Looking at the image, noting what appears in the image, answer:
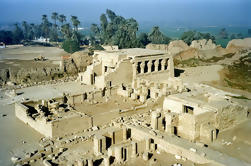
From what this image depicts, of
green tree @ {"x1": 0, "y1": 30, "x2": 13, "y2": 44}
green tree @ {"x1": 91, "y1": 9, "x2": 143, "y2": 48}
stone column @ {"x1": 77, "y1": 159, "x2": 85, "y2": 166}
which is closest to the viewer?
stone column @ {"x1": 77, "y1": 159, "x2": 85, "y2": 166}

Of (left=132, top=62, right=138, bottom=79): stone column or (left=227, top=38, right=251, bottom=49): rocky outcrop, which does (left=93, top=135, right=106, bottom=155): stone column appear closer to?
(left=132, top=62, right=138, bottom=79): stone column

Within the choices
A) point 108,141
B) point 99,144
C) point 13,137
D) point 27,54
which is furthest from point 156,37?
point 99,144

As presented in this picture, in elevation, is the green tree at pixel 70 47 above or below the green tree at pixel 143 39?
below

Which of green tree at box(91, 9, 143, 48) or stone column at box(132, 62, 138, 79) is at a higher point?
green tree at box(91, 9, 143, 48)

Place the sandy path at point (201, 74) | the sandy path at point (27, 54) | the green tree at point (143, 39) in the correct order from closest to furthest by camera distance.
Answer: the sandy path at point (201, 74)
the sandy path at point (27, 54)
the green tree at point (143, 39)

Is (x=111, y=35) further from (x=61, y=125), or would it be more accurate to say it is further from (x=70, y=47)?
(x=61, y=125)

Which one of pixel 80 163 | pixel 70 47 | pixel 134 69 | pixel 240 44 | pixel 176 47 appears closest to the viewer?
pixel 80 163

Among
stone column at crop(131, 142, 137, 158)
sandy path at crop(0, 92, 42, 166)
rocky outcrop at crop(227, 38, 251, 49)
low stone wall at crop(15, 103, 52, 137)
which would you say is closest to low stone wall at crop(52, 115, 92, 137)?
low stone wall at crop(15, 103, 52, 137)

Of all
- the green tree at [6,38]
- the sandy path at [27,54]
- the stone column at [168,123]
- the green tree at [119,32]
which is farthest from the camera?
the green tree at [6,38]

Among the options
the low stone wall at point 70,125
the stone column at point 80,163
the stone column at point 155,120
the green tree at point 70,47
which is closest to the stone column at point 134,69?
the low stone wall at point 70,125

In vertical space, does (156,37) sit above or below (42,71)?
above

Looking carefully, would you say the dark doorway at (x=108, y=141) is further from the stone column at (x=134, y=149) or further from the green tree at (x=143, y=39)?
the green tree at (x=143, y=39)

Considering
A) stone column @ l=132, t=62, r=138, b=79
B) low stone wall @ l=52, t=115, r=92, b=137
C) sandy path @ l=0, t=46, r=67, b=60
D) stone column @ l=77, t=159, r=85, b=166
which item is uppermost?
sandy path @ l=0, t=46, r=67, b=60

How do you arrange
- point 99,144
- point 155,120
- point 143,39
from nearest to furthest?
point 99,144 < point 155,120 < point 143,39
